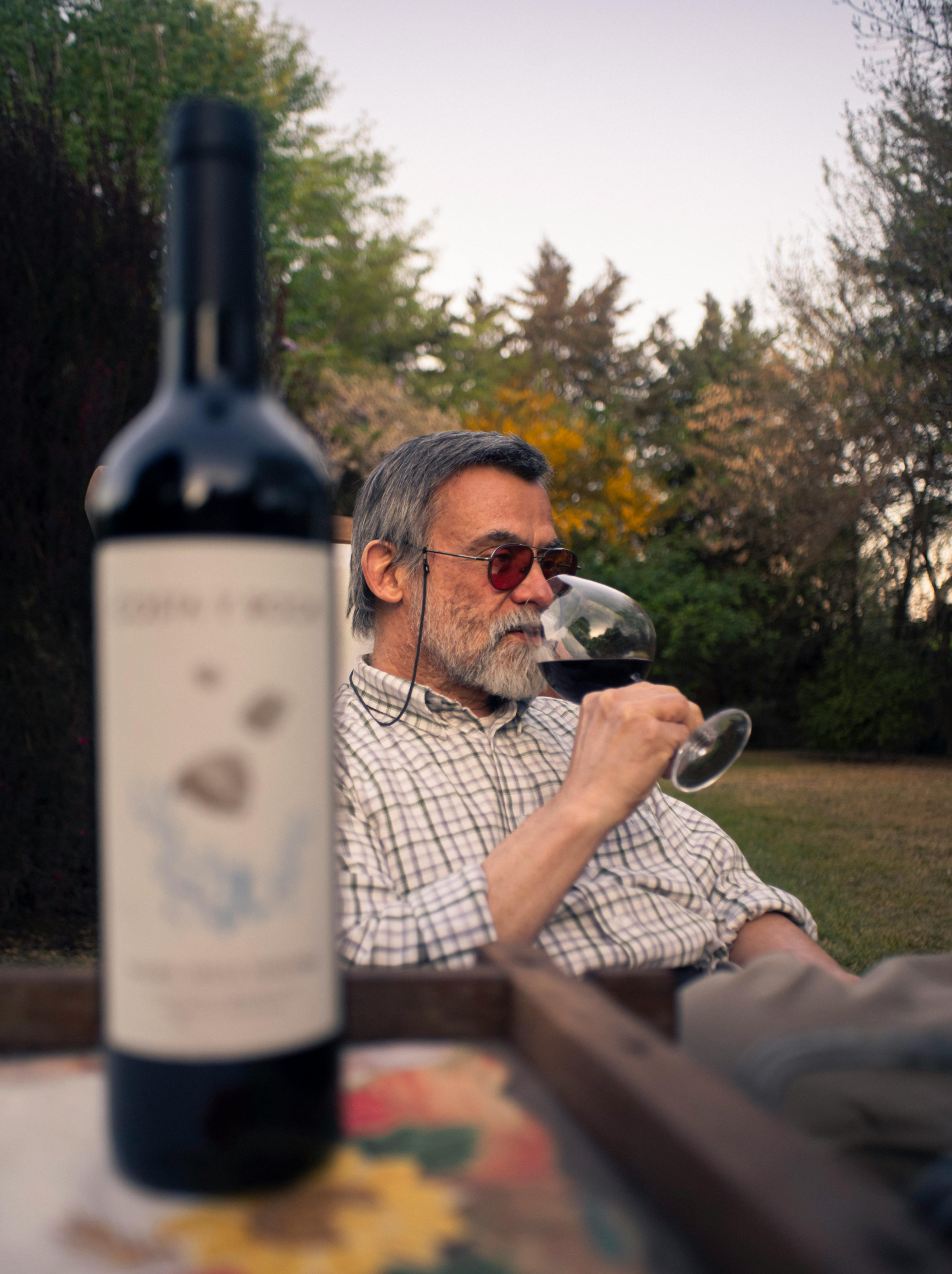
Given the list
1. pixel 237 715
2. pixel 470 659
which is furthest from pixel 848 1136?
pixel 470 659

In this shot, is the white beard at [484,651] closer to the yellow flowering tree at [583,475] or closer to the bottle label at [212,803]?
the bottle label at [212,803]

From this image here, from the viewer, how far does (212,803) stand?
1.76ft

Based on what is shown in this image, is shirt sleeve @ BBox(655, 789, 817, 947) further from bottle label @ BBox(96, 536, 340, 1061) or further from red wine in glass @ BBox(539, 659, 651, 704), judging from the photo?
bottle label @ BBox(96, 536, 340, 1061)

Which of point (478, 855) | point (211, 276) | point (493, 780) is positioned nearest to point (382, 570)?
point (493, 780)

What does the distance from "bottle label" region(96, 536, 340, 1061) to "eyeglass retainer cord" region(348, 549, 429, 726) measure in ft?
4.73

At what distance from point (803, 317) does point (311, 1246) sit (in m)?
14.8

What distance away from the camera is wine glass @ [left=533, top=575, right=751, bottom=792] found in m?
1.73

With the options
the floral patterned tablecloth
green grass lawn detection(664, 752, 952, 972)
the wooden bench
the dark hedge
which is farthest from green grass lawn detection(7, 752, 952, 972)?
the floral patterned tablecloth

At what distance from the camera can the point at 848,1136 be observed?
28.5 inches

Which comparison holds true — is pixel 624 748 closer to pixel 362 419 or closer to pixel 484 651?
pixel 484 651

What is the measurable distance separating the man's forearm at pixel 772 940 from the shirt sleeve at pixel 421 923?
2.24 feet

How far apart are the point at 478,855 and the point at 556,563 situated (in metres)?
0.70

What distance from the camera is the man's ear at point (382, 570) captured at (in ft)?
7.65

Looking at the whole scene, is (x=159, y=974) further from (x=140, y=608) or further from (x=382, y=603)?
(x=382, y=603)
